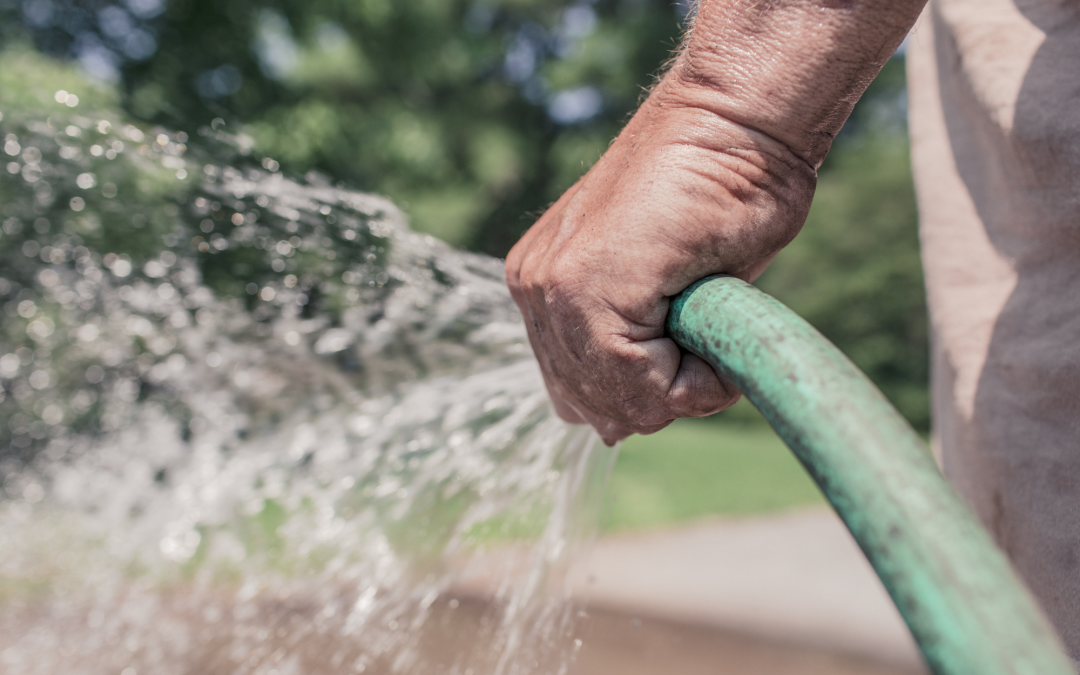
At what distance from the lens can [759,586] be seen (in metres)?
5.32

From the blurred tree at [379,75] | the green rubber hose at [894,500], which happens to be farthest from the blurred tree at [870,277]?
the green rubber hose at [894,500]

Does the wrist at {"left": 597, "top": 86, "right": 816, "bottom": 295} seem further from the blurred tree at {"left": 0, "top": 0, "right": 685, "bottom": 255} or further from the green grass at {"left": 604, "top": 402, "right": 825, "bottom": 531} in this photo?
the blurred tree at {"left": 0, "top": 0, "right": 685, "bottom": 255}

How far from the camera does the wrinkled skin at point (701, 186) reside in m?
0.99

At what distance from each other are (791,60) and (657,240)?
0.29m

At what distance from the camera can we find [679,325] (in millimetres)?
1006

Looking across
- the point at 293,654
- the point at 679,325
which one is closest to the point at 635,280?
the point at 679,325

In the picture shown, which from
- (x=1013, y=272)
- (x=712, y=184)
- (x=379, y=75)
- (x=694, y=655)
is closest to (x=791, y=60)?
(x=712, y=184)

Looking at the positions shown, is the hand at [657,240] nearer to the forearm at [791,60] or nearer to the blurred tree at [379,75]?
the forearm at [791,60]

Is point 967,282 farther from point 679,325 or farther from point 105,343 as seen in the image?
point 105,343

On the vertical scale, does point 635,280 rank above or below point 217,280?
above

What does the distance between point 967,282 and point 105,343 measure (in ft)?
28.0

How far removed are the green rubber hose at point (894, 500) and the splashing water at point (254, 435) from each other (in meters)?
1.04

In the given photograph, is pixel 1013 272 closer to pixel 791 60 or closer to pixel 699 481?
pixel 791 60

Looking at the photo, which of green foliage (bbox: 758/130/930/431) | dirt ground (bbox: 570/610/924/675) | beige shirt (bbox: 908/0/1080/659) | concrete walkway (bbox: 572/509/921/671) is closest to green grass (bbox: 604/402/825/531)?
concrete walkway (bbox: 572/509/921/671)
